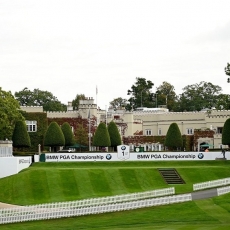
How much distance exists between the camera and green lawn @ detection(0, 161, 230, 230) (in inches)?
2012

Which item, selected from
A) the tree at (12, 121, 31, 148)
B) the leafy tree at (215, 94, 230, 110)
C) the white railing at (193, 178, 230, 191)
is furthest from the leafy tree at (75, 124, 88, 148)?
the white railing at (193, 178, 230, 191)

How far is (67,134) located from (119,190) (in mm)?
40393

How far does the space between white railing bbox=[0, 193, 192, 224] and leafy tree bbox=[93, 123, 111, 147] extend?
46.3 m

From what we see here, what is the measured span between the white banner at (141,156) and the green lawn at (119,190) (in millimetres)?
1509

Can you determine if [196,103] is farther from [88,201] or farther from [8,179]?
[88,201]

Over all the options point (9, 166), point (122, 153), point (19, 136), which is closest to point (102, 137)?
point (19, 136)

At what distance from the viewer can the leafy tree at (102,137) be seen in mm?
104688

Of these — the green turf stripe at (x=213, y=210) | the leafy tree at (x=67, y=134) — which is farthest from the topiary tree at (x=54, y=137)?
the green turf stripe at (x=213, y=210)

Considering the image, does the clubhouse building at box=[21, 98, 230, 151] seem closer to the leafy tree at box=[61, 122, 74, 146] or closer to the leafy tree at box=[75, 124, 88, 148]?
the leafy tree at box=[75, 124, 88, 148]

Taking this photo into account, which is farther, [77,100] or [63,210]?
[77,100]

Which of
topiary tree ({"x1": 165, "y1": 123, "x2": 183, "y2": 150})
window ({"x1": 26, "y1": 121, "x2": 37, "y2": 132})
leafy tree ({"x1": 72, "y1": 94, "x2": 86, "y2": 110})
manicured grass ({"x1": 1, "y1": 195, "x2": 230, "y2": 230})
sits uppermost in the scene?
leafy tree ({"x1": 72, "y1": 94, "x2": 86, "y2": 110})

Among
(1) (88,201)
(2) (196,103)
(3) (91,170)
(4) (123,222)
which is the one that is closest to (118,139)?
(3) (91,170)

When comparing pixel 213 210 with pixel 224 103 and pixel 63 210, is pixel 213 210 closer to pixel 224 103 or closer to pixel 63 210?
pixel 63 210

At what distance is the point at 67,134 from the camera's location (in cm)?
10981
